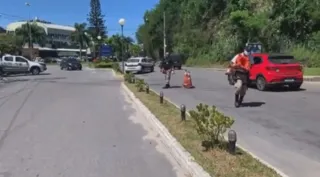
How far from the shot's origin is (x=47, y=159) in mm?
8305

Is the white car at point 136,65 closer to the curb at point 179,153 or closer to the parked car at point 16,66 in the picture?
the parked car at point 16,66

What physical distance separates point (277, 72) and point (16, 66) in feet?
99.1

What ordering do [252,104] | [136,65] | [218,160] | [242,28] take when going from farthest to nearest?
1. [242,28]
2. [136,65]
3. [252,104]
4. [218,160]

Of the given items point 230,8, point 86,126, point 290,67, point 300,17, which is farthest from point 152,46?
point 86,126

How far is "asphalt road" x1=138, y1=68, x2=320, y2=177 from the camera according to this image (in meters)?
7.98

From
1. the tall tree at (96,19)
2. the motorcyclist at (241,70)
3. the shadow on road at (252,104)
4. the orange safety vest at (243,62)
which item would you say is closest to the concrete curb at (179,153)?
the motorcyclist at (241,70)

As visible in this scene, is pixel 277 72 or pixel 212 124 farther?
pixel 277 72

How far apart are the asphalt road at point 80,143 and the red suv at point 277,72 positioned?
23.7ft

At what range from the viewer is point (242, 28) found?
53.1 meters

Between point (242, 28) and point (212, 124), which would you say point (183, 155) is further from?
point (242, 28)

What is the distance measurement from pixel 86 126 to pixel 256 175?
6516 mm

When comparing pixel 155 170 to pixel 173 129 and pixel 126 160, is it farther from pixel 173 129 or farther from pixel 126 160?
pixel 173 129

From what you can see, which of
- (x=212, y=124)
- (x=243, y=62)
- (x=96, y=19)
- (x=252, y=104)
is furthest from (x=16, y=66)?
(x=96, y=19)

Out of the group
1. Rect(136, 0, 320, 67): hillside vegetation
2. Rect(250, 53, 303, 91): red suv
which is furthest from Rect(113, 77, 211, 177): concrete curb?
Rect(136, 0, 320, 67): hillside vegetation
